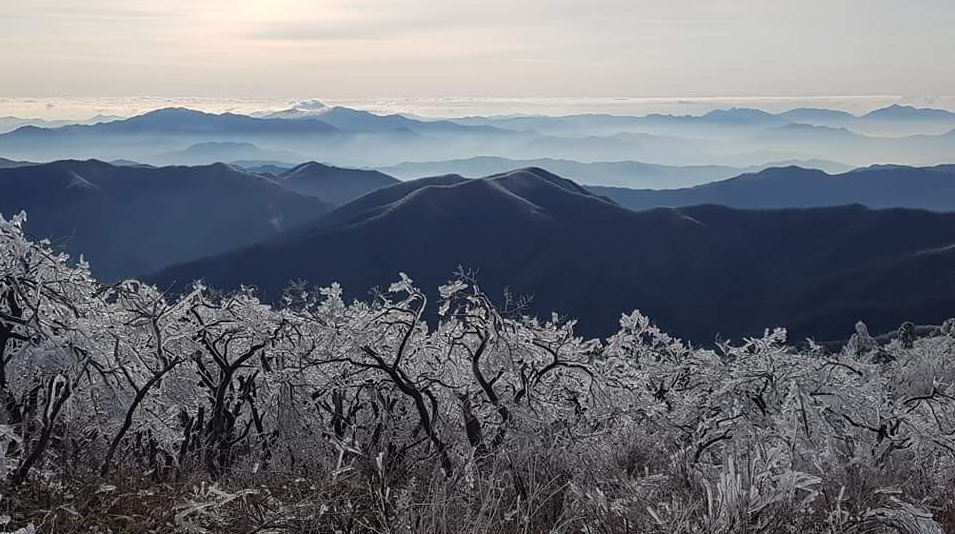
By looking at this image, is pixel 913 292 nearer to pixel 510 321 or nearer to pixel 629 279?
pixel 629 279

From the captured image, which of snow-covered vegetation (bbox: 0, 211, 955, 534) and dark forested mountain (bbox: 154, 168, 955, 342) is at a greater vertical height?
snow-covered vegetation (bbox: 0, 211, 955, 534)

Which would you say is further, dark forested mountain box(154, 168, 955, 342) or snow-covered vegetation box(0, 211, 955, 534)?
dark forested mountain box(154, 168, 955, 342)

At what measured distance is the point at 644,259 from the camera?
14188 centimetres

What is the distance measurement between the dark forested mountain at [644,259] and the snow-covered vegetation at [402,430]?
102 meters

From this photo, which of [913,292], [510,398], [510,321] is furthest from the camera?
[913,292]

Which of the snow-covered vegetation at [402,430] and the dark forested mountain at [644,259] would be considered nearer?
the snow-covered vegetation at [402,430]

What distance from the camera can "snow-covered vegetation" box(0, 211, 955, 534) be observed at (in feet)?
16.8

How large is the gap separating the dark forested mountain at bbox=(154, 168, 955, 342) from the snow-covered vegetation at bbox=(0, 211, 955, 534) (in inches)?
4020

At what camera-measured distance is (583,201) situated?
16962 centimetres

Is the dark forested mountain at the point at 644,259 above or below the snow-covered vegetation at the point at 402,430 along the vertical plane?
below

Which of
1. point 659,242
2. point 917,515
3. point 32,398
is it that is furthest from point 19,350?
point 659,242

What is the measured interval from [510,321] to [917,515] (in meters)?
7.02

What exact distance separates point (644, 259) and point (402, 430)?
13441 centimetres

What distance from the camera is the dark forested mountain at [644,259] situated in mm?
119450
